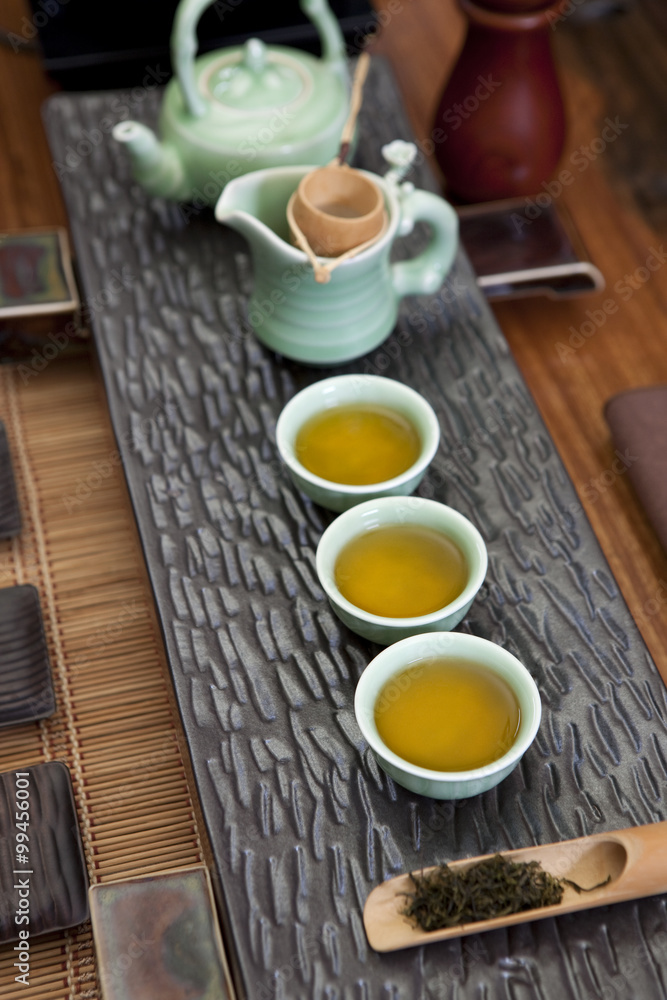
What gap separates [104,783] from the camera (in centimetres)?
106

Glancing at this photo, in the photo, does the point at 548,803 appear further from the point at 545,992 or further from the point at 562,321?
the point at 562,321

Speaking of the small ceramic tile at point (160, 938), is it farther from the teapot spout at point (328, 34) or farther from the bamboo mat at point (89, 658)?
the teapot spout at point (328, 34)

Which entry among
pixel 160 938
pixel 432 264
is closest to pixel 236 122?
pixel 432 264

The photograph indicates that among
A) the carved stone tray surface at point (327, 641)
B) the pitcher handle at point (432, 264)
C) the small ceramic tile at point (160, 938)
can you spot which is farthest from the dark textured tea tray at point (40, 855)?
the pitcher handle at point (432, 264)

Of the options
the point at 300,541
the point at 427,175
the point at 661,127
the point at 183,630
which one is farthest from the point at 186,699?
the point at 661,127

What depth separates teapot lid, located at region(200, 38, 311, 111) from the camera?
1.27 m

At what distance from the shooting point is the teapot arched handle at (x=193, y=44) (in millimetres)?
1178

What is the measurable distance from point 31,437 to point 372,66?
30.9 inches

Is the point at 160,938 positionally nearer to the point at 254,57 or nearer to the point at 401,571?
the point at 401,571

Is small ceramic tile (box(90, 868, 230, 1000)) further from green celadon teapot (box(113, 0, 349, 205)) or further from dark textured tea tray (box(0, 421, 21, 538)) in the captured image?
green celadon teapot (box(113, 0, 349, 205))

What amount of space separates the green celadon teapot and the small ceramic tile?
86 cm

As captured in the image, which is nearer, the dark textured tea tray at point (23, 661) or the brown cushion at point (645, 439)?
the dark textured tea tray at point (23, 661)

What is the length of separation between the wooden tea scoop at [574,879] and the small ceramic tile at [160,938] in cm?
17

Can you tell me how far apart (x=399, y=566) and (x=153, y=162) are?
0.67 meters
